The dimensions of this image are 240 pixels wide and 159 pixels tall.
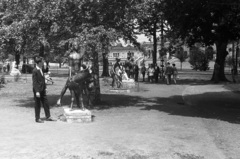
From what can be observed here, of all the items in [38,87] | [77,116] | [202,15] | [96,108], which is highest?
[202,15]


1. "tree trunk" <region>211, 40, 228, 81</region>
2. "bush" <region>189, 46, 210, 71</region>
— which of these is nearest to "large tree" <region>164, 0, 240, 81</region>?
"tree trunk" <region>211, 40, 228, 81</region>

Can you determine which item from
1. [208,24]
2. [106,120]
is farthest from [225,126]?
[208,24]

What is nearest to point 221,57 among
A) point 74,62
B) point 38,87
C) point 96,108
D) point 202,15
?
point 202,15

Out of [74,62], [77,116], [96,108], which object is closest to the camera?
[77,116]

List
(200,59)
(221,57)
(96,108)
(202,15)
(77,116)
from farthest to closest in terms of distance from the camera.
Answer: (200,59) < (221,57) < (202,15) < (96,108) < (77,116)

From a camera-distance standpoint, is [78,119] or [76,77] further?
[76,77]

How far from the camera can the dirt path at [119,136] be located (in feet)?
24.2

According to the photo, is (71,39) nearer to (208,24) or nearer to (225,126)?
(225,126)

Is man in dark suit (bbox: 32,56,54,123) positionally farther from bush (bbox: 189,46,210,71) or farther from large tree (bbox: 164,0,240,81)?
bush (bbox: 189,46,210,71)

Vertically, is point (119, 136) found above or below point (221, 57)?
below

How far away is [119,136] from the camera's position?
9.02 meters

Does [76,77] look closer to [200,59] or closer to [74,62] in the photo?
[74,62]

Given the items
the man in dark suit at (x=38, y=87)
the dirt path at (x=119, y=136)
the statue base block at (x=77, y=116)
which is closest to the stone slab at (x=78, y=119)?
the statue base block at (x=77, y=116)

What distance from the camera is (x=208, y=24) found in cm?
2081
